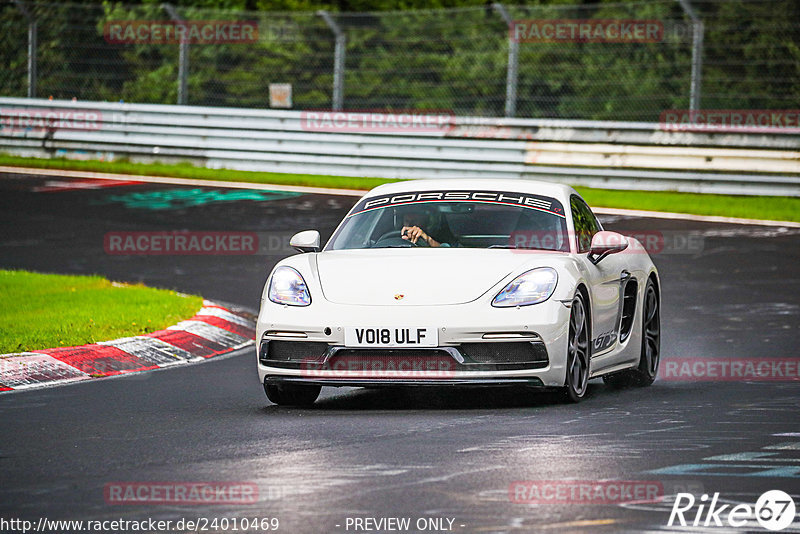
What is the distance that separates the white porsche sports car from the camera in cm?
789

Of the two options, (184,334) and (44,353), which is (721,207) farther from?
(44,353)

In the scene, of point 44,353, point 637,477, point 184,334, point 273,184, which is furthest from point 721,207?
point 637,477

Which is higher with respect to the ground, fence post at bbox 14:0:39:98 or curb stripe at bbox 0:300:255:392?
fence post at bbox 14:0:39:98

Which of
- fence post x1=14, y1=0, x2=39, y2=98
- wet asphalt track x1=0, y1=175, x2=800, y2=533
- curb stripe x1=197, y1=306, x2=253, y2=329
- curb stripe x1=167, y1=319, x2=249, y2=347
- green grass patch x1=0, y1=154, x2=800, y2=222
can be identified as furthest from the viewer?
fence post x1=14, y1=0, x2=39, y2=98

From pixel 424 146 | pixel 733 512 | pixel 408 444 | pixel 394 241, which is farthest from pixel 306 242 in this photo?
pixel 424 146

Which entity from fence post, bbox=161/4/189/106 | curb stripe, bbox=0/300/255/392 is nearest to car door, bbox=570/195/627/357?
curb stripe, bbox=0/300/255/392

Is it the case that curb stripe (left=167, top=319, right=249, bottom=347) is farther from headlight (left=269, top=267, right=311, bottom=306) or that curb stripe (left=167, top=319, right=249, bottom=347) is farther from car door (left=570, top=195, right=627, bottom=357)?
car door (left=570, top=195, right=627, bottom=357)

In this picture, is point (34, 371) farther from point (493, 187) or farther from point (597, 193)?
point (597, 193)

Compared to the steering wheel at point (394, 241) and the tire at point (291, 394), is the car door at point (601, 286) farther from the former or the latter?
the tire at point (291, 394)

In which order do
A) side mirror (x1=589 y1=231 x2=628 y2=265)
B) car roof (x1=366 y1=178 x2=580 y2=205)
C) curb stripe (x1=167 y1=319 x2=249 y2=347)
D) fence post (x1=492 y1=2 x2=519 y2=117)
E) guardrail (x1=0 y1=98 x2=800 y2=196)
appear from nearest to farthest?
side mirror (x1=589 y1=231 x2=628 y2=265)
car roof (x1=366 y1=178 x2=580 y2=205)
curb stripe (x1=167 y1=319 x2=249 y2=347)
guardrail (x1=0 y1=98 x2=800 y2=196)
fence post (x1=492 y1=2 x2=519 y2=117)

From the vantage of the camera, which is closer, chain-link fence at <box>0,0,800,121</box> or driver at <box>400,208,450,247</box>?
driver at <box>400,208,450,247</box>

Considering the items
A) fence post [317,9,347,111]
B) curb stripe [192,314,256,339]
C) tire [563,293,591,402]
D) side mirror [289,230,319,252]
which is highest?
fence post [317,9,347,111]

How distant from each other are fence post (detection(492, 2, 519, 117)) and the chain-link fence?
2 cm

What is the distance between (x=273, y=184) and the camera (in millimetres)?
22812
